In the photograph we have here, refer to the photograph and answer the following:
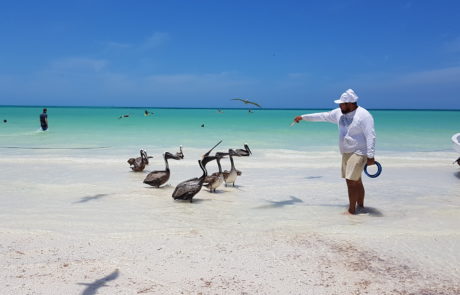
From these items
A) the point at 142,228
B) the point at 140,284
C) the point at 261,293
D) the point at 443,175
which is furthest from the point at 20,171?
the point at 443,175

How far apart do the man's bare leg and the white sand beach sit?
0.20 metres

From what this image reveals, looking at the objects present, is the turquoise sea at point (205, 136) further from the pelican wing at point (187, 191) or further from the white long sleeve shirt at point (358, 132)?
the white long sleeve shirt at point (358, 132)

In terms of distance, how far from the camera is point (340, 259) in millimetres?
4668

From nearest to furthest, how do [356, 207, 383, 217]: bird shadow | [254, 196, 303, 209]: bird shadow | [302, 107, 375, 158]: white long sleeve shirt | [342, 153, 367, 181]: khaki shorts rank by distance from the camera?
[302, 107, 375, 158]: white long sleeve shirt → [342, 153, 367, 181]: khaki shorts → [356, 207, 383, 217]: bird shadow → [254, 196, 303, 209]: bird shadow

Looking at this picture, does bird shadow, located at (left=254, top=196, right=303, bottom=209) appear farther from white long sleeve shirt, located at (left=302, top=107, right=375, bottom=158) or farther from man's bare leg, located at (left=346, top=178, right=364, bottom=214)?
white long sleeve shirt, located at (left=302, top=107, right=375, bottom=158)

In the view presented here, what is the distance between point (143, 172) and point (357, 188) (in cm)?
664

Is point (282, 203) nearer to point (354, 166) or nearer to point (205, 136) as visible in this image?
point (354, 166)

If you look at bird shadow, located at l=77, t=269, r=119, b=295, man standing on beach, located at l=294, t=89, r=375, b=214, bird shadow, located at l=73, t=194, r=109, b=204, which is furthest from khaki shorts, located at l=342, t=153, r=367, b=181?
bird shadow, located at l=73, t=194, r=109, b=204

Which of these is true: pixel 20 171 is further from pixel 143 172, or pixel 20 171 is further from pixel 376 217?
pixel 376 217

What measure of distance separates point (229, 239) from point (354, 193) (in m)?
2.50

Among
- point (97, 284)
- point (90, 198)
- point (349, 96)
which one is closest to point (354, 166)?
point (349, 96)

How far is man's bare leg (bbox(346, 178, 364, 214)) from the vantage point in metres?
6.61

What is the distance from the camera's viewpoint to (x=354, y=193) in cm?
670

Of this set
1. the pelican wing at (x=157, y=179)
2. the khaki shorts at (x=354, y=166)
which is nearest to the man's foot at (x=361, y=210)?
the khaki shorts at (x=354, y=166)
